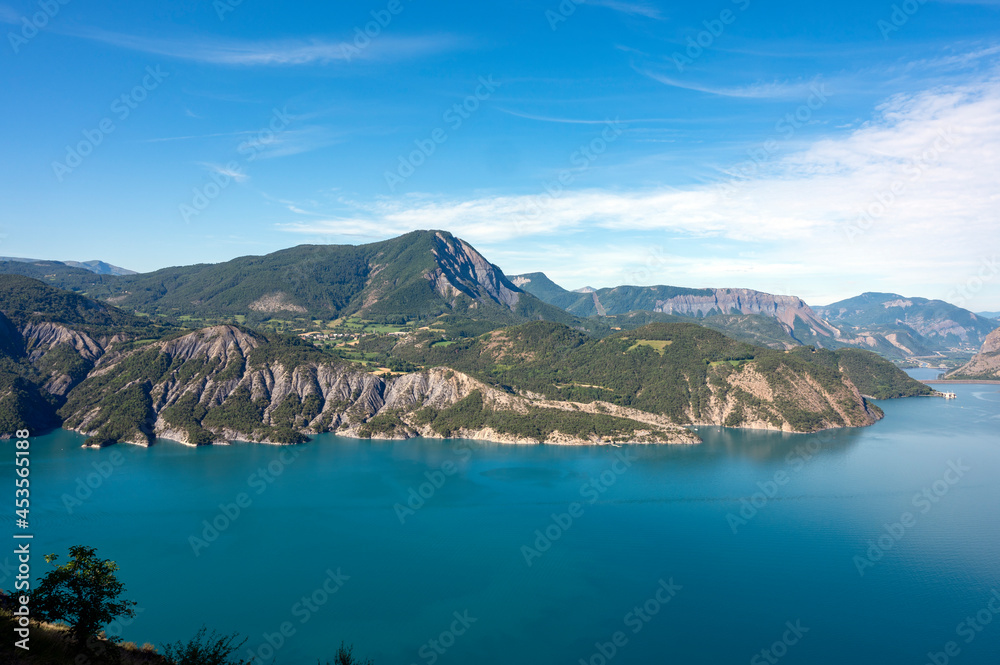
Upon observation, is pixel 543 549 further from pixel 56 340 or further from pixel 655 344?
pixel 56 340

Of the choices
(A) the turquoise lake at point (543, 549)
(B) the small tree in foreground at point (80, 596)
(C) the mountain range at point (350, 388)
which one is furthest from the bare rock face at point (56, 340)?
(B) the small tree in foreground at point (80, 596)

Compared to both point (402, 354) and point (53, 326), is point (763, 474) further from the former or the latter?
point (53, 326)

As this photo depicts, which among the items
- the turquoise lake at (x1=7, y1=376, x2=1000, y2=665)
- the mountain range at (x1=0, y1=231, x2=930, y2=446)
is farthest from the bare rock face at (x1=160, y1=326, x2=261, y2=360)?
the turquoise lake at (x1=7, y1=376, x2=1000, y2=665)

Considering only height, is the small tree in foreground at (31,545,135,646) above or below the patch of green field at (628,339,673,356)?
below

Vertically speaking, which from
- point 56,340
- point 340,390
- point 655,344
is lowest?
point 340,390

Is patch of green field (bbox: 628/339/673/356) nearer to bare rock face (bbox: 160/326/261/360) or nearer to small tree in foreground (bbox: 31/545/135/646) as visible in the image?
bare rock face (bbox: 160/326/261/360)

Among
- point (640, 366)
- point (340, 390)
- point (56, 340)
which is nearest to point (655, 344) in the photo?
point (640, 366)

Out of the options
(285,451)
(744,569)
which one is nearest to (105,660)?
(744,569)
